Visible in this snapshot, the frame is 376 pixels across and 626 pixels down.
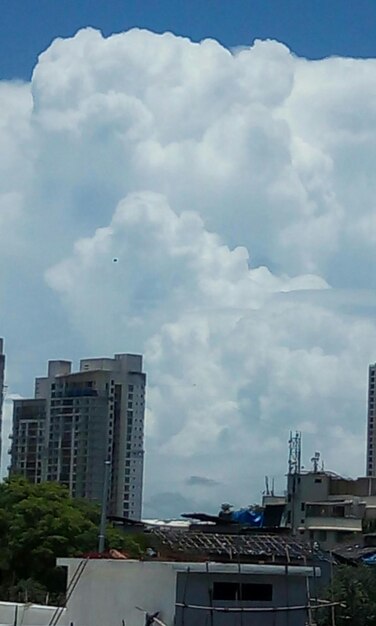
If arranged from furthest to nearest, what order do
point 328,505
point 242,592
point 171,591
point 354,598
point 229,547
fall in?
1. point 328,505
2. point 354,598
3. point 229,547
4. point 242,592
5. point 171,591

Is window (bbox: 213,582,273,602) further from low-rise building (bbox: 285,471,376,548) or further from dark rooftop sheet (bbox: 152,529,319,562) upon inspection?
low-rise building (bbox: 285,471,376,548)

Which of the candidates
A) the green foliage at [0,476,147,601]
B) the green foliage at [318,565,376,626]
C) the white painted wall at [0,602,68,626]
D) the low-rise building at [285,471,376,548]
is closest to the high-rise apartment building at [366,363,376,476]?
the low-rise building at [285,471,376,548]

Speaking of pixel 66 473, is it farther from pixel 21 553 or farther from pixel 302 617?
pixel 302 617

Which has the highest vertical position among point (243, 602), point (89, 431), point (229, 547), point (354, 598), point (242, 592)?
point (89, 431)

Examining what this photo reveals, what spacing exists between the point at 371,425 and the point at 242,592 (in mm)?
61638

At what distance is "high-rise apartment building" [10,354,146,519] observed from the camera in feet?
188

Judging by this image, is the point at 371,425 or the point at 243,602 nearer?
the point at 243,602

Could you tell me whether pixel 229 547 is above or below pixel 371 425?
below

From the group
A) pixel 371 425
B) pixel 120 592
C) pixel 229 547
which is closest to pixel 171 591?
pixel 120 592

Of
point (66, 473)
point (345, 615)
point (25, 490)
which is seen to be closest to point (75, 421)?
point (66, 473)

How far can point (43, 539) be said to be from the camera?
31922 millimetres

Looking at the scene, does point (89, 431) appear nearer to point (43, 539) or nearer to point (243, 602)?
point (43, 539)

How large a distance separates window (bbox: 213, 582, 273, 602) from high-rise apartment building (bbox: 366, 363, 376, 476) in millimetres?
59480

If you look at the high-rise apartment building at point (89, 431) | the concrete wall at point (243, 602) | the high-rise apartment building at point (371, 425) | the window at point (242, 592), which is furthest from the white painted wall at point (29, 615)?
the high-rise apartment building at point (371, 425)
